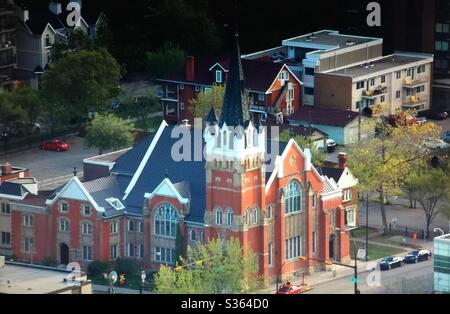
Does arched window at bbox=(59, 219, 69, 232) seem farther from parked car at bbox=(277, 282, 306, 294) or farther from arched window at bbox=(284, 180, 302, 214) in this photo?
parked car at bbox=(277, 282, 306, 294)

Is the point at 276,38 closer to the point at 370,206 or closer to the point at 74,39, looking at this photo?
the point at 74,39

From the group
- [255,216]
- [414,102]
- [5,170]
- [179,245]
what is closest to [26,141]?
[5,170]

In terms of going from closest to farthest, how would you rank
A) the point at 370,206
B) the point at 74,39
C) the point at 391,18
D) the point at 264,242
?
the point at 264,242
the point at 370,206
the point at 74,39
the point at 391,18

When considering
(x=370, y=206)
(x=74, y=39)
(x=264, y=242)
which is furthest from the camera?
(x=74, y=39)

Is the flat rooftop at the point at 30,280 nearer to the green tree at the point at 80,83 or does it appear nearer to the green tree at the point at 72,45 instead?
the green tree at the point at 80,83

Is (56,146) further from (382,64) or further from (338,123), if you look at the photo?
(382,64)

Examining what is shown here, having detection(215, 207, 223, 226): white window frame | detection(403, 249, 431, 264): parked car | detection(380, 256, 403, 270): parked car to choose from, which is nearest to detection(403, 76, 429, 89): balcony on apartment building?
detection(403, 249, 431, 264): parked car

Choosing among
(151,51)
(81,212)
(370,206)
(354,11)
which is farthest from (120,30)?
(81,212)
